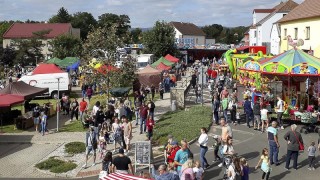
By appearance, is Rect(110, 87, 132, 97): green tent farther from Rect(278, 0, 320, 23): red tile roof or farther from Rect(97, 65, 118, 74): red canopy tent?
Rect(278, 0, 320, 23): red tile roof

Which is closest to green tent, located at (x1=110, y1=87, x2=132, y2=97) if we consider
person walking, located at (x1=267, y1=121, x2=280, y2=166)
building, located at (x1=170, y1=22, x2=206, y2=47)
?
person walking, located at (x1=267, y1=121, x2=280, y2=166)

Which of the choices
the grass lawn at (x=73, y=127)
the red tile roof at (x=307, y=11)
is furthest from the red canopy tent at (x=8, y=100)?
the red tile roof at (x=307, y=11)

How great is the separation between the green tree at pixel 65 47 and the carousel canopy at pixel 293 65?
3707 cm

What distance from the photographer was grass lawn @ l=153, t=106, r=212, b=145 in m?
18.3

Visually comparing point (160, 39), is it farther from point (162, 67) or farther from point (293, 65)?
point (293, 65)

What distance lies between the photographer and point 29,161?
1638cm

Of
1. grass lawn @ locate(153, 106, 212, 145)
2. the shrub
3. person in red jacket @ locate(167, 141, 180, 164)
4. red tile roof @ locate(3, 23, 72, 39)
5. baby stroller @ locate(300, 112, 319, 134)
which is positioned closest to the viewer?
person in red jacket @ locate(167, 141, 180, 164)

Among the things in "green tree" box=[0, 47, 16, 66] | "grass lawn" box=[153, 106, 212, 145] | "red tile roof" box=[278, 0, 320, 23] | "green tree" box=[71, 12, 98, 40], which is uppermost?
"green tree" box=[71, 12, 98, 40]

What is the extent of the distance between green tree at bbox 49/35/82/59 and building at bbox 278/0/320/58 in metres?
27.3

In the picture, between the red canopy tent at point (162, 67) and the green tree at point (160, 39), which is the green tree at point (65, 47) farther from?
the red canopy tent at point (162, 67)

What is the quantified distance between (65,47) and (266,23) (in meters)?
28.6

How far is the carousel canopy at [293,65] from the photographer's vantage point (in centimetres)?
2133

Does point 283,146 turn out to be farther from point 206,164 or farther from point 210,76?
point 210,76

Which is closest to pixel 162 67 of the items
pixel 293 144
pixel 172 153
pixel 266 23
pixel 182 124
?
pixel 182 124
